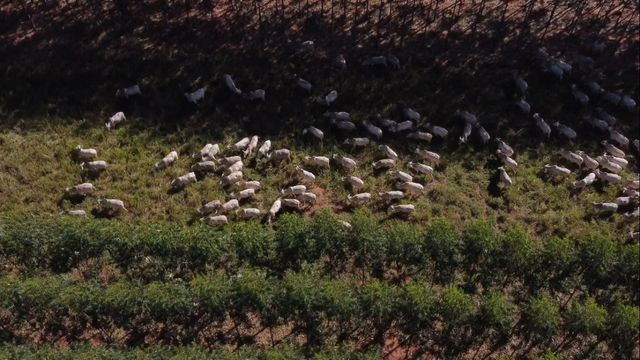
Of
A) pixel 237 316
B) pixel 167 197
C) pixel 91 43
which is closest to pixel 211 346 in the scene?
pixel 237 316

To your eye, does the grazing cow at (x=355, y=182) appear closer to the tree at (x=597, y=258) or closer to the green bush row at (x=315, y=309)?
the green bush row at (x=315, y=309)

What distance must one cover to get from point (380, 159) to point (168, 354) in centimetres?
1046

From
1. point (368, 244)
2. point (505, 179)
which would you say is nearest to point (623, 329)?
point (505, 179)

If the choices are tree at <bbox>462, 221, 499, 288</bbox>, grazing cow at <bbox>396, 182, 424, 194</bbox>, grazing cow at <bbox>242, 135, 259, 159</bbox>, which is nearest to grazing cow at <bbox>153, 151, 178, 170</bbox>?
grazing cow at <bbox>242, 135, 259, 159</bbox>

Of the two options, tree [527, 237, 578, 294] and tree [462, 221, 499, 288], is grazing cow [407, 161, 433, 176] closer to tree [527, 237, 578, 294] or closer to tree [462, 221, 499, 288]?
tree [462, 221, 499, 288]

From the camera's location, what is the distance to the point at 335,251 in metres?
21.3

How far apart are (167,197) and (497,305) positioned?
36.3ft

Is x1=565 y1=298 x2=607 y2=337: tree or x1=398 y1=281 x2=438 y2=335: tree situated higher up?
x1=398 y1=281 x2=438 y2=335: tree

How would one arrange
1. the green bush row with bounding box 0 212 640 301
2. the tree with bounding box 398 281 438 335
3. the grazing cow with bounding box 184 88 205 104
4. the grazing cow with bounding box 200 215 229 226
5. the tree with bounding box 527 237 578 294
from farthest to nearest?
the grazing cow with bounding box 184 88 205 104 < the grazing cow with bounding box 200 215 229 226 < the tree with bounding box 527 237 578 294 < the green bush row with bounding box 0 212 640 301 < the tree with bounding box 398 281 438 335

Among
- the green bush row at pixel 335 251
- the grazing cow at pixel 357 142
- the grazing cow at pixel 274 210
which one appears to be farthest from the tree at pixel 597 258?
the grazing cow at pixel 274 210

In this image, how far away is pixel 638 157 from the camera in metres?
25.8

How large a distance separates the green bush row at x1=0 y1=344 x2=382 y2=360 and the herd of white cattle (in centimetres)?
484

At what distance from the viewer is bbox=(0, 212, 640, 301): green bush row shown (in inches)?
813

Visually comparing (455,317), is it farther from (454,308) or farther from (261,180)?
(261,180)
